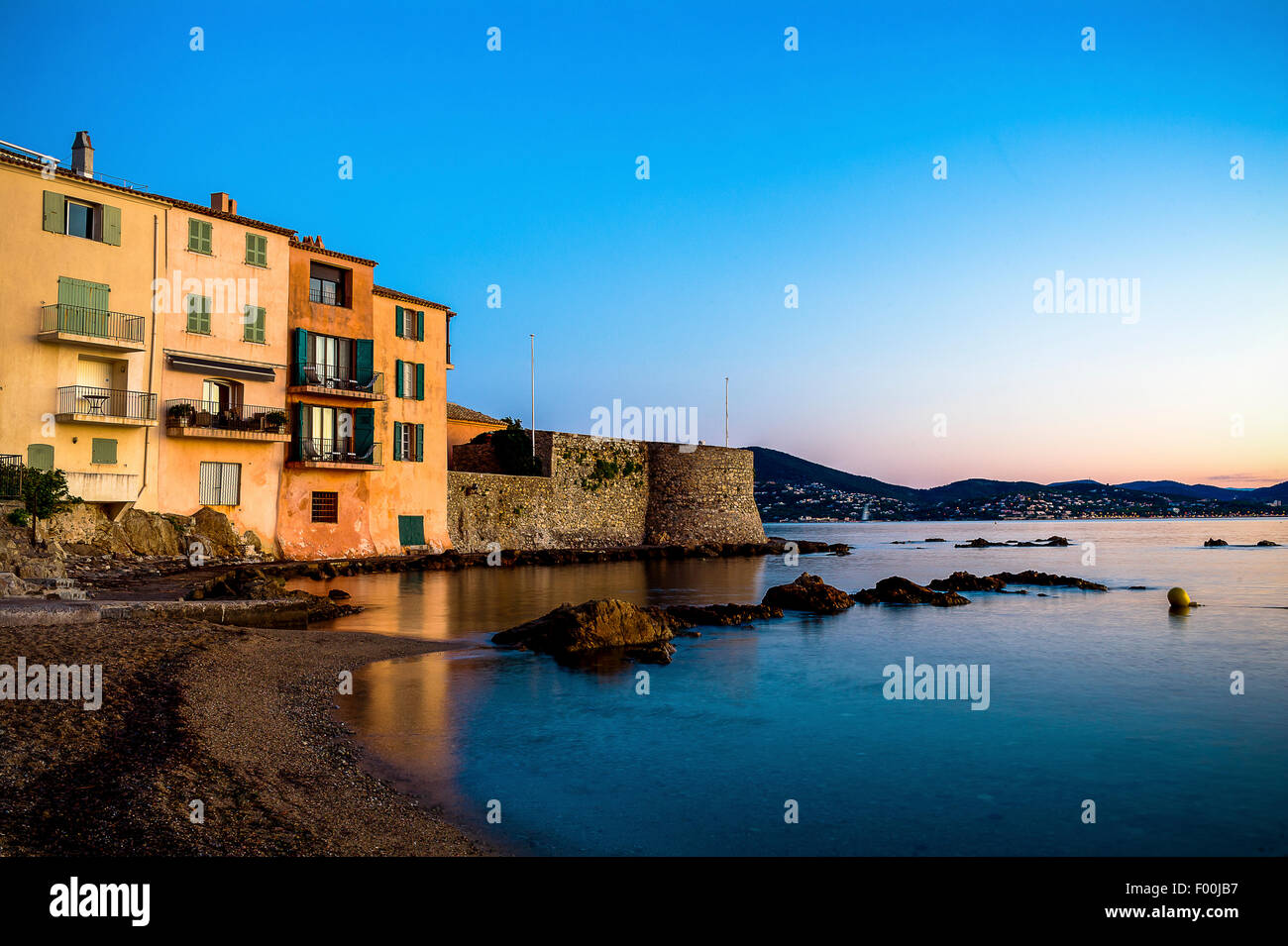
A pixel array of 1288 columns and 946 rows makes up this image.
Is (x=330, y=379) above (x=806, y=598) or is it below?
above

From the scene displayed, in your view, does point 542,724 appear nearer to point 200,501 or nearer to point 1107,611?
point 1107,611

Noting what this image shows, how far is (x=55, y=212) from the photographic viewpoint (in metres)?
23.2

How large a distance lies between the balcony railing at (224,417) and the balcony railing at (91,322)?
7.18 feet

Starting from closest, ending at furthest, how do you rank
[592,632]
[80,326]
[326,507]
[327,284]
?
[592,632] < [80,326] < [327,284] < [326,507]

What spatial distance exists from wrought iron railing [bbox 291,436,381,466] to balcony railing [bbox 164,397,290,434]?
0.89 meters

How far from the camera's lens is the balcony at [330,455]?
29.1m

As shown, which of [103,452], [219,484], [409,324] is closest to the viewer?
[103,452]

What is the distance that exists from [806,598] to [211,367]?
1908 cm

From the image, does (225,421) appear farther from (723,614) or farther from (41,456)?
(723,614)

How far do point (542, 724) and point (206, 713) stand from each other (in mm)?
3388

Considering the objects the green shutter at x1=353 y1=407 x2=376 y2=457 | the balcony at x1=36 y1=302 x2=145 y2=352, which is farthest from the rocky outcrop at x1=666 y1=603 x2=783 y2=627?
the balcony at x1=36 y1=302 x2=145 y2=352

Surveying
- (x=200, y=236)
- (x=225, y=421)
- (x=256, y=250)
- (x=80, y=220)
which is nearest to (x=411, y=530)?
(x=225, y=421)

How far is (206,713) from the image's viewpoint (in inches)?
320
